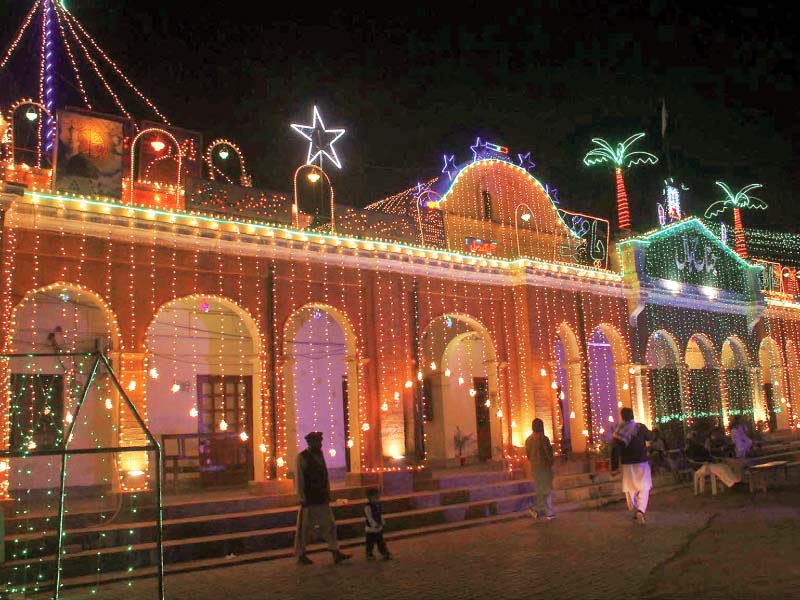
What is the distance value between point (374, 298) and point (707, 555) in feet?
27.4

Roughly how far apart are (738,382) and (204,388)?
17963 millimetres

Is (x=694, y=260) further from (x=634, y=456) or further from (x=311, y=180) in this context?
Result: (x=311, y=180)

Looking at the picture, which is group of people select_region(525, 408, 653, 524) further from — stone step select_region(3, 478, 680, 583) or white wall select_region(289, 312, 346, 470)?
white wall select_region(289, 312, 346, 470)

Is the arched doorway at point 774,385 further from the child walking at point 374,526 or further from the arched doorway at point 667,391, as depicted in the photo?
the child walking at point 374,526

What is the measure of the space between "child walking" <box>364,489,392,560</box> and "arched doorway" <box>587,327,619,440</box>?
11899 millimetres

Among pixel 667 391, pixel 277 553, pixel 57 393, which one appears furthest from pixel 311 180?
pixel 667 391

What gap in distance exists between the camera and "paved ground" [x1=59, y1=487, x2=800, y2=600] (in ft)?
24.6

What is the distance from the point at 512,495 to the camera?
14492 millimetres

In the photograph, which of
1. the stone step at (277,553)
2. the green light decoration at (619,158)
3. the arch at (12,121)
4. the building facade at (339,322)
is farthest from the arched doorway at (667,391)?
the arch at (12,121)

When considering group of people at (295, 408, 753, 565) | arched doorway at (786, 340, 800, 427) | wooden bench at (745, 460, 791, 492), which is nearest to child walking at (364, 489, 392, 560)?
group of people at (295, 408, 753, 565)

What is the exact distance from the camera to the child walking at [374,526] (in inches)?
385

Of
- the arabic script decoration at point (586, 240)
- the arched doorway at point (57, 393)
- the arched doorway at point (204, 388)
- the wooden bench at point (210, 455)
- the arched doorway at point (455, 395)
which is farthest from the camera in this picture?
the arabic script decoration at point (586, 240)

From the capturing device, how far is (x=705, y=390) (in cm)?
2331

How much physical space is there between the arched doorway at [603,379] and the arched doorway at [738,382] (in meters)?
4.46
